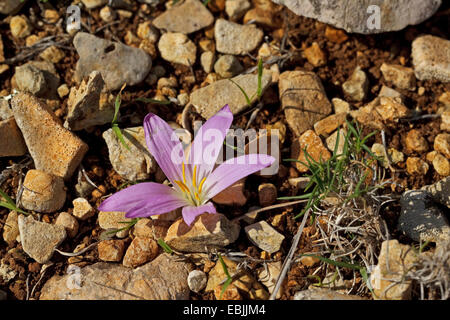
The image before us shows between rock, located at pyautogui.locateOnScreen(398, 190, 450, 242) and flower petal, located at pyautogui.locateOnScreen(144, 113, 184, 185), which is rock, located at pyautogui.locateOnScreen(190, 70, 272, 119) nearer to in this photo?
flower petal, located at pyautogui.locateOnScreen(144, 113, 184, 185)

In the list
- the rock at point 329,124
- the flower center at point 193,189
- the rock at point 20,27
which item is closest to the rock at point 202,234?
the flower center at point 193,189

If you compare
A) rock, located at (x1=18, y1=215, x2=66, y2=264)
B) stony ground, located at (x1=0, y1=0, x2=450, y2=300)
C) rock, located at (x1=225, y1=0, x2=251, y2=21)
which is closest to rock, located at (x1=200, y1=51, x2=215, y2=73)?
stony ground, located at (x1=0, y1=0, x2=450, y2=300)

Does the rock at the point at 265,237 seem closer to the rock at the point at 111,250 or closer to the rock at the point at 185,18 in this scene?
the rock at the point at 111,250

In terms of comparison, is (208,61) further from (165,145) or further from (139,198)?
(139,198)

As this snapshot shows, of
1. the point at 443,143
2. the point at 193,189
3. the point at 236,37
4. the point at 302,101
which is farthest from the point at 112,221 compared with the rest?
the point at 443,143
